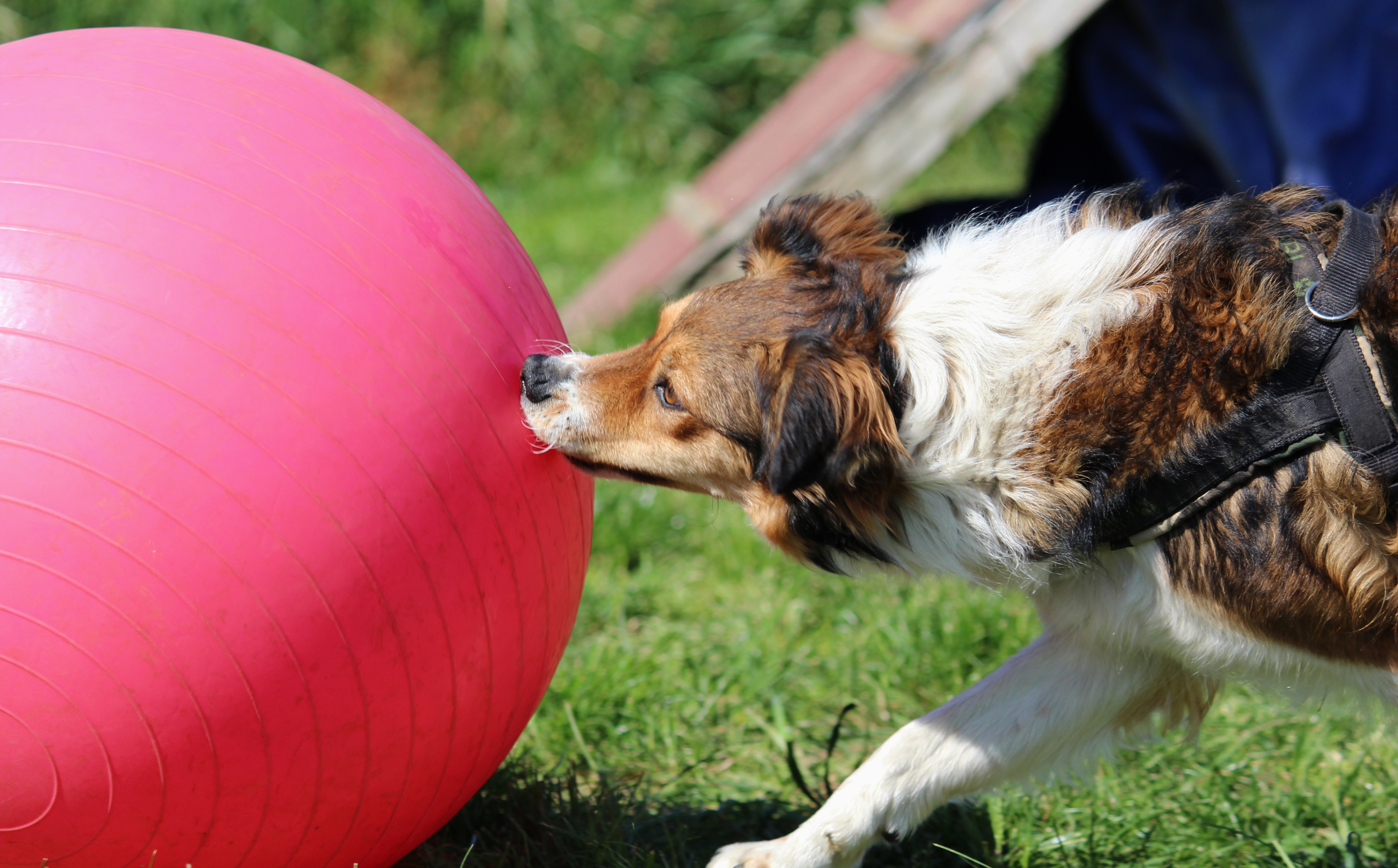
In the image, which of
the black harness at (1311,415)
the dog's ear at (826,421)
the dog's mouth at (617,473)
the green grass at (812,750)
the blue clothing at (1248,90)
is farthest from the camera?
the blue clothing at (1248,90)

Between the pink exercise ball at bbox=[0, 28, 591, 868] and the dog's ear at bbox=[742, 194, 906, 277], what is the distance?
0.82m

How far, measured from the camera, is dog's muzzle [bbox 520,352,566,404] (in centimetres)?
247

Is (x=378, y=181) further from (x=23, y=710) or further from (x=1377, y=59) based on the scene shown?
(x=1377, y=59)

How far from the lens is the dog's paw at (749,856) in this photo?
8.43 ft

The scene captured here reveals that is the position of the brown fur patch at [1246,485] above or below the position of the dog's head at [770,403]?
below

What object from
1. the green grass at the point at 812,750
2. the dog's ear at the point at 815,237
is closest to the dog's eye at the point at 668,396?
the dog's ear at the point at 815,237

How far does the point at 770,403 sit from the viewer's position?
2523mm

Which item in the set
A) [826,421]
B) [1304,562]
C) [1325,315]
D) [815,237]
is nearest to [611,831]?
[826,421]

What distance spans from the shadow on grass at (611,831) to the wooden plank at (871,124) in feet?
9.76

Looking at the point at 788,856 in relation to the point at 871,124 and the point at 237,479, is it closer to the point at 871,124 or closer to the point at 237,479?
the point at 237,479

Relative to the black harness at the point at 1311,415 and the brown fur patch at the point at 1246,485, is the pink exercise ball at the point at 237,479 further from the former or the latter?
the black harness at the point at 1311,415

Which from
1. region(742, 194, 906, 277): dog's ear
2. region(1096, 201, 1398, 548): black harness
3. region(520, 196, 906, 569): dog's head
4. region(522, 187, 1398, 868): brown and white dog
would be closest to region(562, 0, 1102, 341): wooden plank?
region(742, 194, 906, 277): dog's ear

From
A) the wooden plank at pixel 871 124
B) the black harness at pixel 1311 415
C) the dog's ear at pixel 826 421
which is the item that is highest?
the wooden plank at pixel 871 124

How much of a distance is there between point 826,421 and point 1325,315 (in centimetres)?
100
